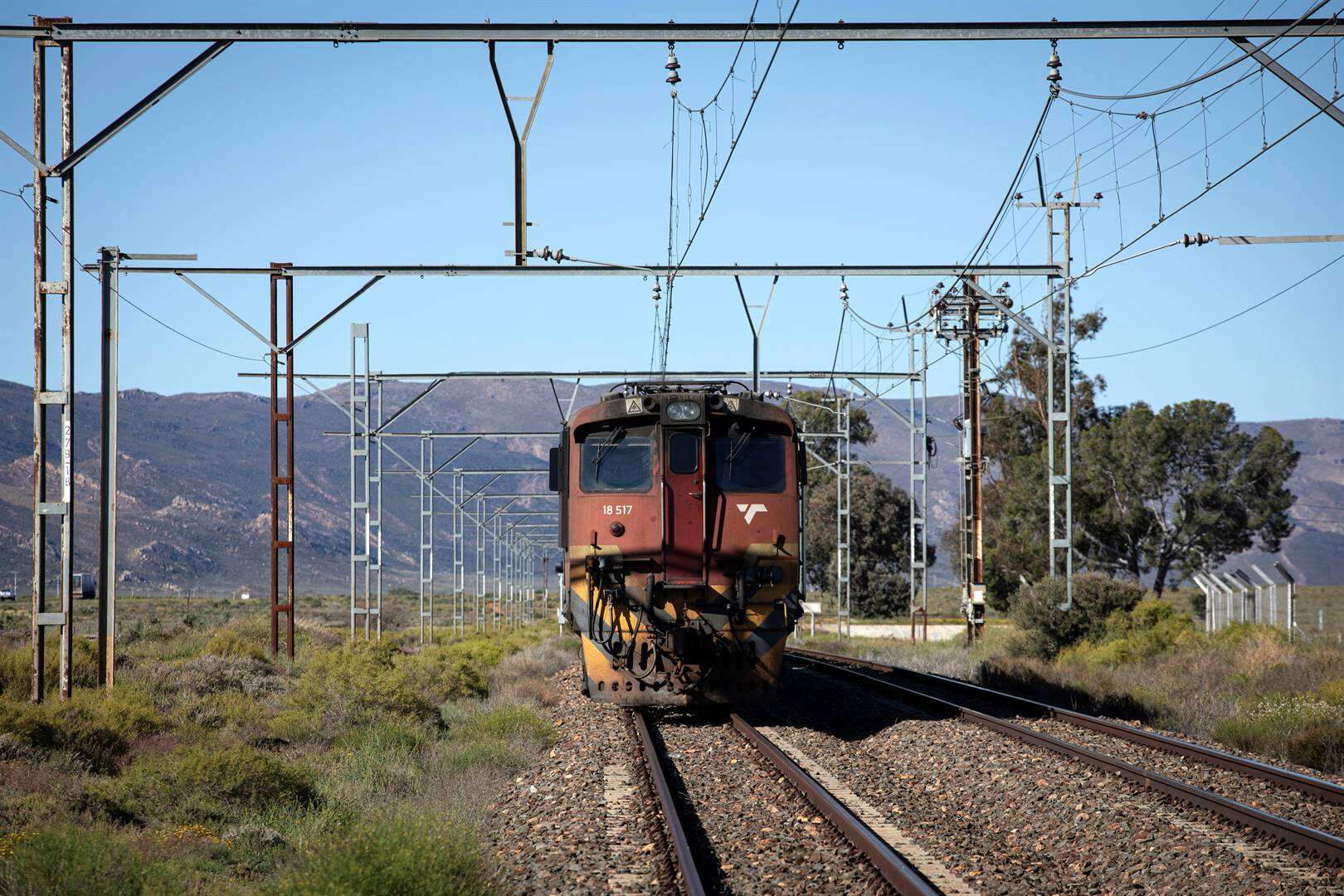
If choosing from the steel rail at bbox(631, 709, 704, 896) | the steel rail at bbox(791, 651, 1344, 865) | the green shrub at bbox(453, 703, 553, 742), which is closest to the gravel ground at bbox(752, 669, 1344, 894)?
the steel rail at bbox(791, 651, 1344, 865)

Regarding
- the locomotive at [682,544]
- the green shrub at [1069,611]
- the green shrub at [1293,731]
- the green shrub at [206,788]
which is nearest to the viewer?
the green shrub at [206,788]

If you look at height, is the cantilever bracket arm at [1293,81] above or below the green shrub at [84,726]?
above

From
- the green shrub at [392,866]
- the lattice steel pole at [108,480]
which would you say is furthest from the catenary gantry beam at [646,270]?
the green shrub at [392,866]

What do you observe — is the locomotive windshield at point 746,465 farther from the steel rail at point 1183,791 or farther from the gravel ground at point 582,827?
the steel rail at point 1183,791

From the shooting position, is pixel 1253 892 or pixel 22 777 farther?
pixel 22 777

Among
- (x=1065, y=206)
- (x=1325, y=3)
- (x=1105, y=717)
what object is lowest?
(x=1105, y=717)

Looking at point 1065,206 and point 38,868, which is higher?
point 1065,206

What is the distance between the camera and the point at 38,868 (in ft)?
24.0

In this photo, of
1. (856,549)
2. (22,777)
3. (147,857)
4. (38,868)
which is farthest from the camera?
(856,549)

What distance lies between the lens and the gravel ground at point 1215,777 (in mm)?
9914

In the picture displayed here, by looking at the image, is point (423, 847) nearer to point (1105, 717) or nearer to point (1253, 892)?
point (1253, 892)

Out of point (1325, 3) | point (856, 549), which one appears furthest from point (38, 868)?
point (856, 549)

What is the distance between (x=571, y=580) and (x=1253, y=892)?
30.6 feet

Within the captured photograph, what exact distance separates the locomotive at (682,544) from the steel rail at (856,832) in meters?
2.10
